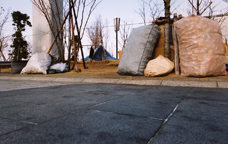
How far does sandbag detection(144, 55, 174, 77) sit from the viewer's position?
175 inches

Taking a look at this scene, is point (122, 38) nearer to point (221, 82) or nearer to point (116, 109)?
point (221, 82)

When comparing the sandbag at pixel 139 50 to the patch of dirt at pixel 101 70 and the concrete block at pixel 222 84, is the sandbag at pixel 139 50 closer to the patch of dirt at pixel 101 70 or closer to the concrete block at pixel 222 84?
the patch of dirt at pixel 101 70

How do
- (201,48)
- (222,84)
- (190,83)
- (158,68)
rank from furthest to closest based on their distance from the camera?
(158,68), (201,48), (190,83), (222,84)

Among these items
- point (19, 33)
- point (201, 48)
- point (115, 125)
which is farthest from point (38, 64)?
point (19, 33)

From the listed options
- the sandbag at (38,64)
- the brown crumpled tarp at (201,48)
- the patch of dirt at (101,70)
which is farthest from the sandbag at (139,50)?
the sandbag at (38,64)

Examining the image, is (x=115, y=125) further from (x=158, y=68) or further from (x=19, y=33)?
(x=19, y=33)

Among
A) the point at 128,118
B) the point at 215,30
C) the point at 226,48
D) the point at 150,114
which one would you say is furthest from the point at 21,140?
the point at 226,48

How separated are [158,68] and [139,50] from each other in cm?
78

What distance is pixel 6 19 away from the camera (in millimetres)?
16578

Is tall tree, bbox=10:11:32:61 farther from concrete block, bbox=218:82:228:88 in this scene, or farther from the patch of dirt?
concrete block, bbox=218:82:228:88

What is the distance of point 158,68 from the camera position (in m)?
4.46

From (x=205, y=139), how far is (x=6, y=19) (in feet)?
64.5

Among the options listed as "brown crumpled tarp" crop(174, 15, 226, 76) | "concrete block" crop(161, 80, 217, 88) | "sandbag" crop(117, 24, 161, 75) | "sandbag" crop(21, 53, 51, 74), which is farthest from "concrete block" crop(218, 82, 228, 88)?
"sandbag" crop(21, 53, 51, 74)

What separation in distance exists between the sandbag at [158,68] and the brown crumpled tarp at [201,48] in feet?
1.28
